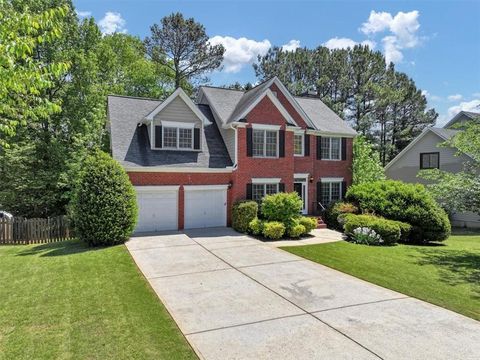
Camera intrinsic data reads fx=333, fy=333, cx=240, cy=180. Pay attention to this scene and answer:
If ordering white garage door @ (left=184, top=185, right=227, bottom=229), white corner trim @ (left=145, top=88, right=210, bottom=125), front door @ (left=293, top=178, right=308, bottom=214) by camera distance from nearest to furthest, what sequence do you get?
1. white corner trim @ (left=145, top=88, right=210, bottom=125)
2. white garage door @ (left=184, top=185, right=227, bottom=229)
3. front door @ (left=293, top=178, right=308, bottom=214)

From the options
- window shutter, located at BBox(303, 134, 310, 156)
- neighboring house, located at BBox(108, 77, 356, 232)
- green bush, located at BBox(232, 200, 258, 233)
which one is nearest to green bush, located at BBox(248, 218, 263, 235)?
green bush, located at BBox(232, 200, 258, 233)

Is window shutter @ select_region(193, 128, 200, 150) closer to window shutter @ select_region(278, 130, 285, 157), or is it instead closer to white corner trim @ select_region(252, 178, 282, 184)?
white corner trim @ select_region(252, 178, 282, 184)

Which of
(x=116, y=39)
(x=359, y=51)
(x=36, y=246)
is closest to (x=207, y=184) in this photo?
(x=36, y=246)

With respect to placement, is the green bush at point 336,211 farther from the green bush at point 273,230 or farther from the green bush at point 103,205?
the green bush at point 103,205

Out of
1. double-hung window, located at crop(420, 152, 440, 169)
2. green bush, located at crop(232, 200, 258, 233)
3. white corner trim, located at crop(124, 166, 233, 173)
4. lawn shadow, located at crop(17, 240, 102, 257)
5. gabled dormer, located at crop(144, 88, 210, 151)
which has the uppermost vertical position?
gabled dormer, located at crop(144, 88, 210, 151)

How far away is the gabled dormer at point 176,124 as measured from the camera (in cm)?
1809

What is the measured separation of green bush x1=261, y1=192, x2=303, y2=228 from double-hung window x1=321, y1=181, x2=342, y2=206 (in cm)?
671

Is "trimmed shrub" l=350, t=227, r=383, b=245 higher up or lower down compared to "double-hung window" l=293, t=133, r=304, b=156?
lower down

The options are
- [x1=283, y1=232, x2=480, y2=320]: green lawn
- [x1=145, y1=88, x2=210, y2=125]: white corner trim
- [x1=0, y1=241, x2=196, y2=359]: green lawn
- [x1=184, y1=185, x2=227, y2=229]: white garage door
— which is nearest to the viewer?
[x1=0, y1=241, x2=196, y2=359]: green lawn

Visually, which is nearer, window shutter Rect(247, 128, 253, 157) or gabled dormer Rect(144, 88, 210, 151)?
gabled dormer Rect(144, 88, 210, 151)

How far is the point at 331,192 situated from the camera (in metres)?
23.7

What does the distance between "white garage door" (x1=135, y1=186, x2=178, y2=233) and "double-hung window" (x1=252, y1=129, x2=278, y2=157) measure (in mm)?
5285

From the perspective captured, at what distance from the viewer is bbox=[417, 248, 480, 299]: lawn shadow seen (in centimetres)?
1031

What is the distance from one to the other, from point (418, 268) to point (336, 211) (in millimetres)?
8607
